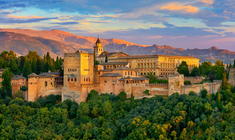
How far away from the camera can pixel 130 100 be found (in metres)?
34.1

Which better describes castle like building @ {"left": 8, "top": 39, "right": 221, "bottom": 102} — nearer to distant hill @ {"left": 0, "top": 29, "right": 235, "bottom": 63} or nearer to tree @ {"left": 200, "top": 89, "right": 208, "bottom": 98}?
tree @ {"left": 200, "top": 89, "right": 208, "bottom": 98}

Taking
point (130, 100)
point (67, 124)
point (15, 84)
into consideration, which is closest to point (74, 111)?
point (67, 124)

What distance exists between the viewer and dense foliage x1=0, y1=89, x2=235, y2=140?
2753cm

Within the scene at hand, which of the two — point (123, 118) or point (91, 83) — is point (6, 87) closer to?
point (91, 83)

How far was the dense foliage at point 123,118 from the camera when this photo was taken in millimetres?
27531

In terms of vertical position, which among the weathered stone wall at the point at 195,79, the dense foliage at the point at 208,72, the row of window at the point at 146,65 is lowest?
the weathered stone wall at the point at 195,79

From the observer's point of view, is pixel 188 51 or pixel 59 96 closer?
pixel 59 96

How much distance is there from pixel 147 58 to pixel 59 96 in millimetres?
16632

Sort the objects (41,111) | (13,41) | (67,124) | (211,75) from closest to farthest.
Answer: (67,124) → (41,111) → (211,75) → (13,41)

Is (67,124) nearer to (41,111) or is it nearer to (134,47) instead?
(41,111)

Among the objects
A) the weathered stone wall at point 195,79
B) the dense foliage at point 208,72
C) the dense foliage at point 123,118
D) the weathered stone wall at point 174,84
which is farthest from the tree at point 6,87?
the dense foliage at point 208,72

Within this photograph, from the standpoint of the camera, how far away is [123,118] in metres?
31.6

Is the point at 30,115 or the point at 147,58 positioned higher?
the point at 147,58

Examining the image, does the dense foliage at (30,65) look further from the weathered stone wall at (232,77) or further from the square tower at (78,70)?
the weathered stone wall at (232,77)
